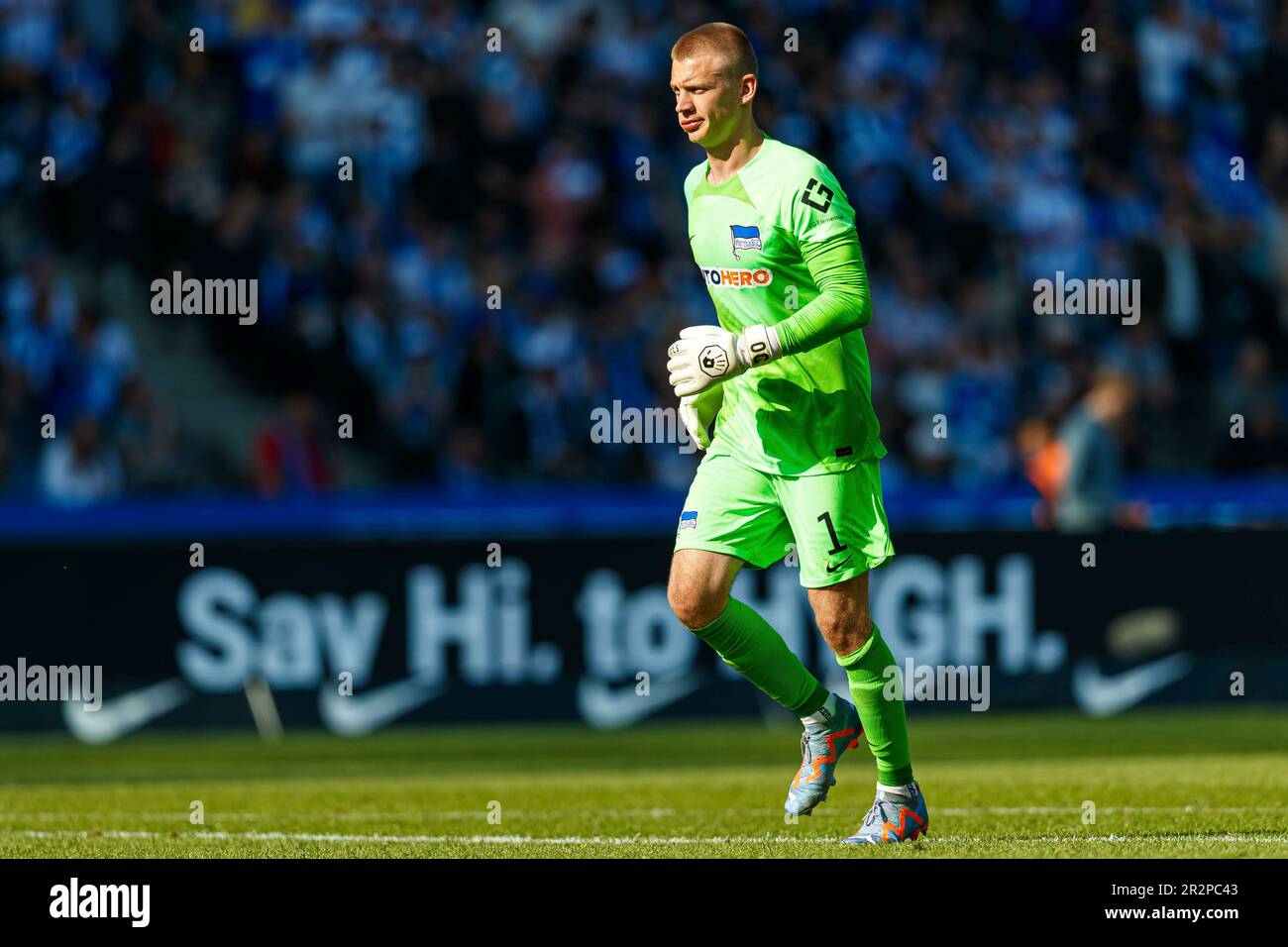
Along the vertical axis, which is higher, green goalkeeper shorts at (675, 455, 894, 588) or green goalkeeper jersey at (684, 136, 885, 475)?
green goalkeeper jersey at (684, 136, 885, 475)

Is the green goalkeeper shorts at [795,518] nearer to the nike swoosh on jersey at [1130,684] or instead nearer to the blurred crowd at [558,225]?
the nike swoosh on jersey at [1130,684]

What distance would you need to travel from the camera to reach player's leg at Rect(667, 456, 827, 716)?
8008 millimetres

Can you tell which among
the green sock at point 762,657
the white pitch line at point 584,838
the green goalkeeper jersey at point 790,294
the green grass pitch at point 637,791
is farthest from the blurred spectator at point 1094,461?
the green goalkeeper jersey at point 790,294

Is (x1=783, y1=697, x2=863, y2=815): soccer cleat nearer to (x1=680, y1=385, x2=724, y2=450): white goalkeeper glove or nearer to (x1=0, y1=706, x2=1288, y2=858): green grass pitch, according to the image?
(x1=0, y1=706, x2=1288, y2=858): green grass pitch

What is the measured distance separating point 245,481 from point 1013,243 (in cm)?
717

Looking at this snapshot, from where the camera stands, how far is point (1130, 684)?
14.9 metres

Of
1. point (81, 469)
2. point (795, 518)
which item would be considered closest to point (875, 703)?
point (795, 518)

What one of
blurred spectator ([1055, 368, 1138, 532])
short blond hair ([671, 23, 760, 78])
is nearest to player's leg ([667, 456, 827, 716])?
short blond hair ([671, 23, 760, 78])

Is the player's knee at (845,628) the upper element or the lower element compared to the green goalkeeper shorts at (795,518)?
lower

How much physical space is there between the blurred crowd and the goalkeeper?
846 cm

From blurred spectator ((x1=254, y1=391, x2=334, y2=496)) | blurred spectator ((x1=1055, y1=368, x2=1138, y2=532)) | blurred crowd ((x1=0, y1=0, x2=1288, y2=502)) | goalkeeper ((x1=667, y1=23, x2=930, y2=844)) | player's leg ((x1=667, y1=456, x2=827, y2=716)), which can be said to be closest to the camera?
goalkeeper ((x1=667, y1=23, x2=930, y2=844))

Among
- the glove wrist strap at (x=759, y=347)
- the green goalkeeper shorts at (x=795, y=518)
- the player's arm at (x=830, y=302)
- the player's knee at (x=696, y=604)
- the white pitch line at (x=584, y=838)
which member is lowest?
the white pitch line at (x=584, y=838)

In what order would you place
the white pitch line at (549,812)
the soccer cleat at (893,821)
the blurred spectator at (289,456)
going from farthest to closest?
the blurred spectator at (289,456) < the white pitch line at (549,812) < the soccer cleat at (893,821)

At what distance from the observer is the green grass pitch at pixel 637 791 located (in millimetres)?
8070
